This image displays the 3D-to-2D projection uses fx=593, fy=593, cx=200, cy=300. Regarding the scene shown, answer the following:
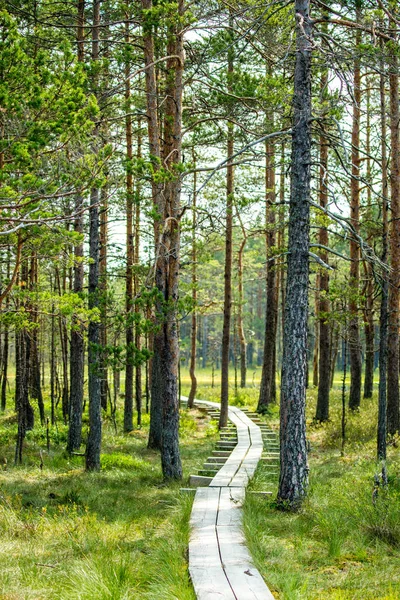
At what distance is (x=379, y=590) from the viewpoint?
553cm

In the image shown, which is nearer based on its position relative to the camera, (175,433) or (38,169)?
(38,169)

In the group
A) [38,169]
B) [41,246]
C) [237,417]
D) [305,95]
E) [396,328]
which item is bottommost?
[237,417]

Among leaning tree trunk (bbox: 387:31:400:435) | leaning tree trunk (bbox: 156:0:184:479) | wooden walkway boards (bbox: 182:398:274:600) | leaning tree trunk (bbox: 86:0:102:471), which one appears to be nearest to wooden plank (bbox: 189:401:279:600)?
wooden walkway boards (bbox: 182:398:274:600)

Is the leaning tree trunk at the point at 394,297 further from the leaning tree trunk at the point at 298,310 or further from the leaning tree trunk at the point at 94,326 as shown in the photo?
the leaning tree trunk at the point at 94,326

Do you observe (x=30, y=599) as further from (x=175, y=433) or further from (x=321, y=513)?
(x=175, y=433)

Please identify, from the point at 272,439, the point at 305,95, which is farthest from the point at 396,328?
the point at 305,95

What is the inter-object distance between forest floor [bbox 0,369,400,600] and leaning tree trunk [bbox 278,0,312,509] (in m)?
0.52

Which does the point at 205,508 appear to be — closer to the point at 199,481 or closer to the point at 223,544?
the point at 223,544

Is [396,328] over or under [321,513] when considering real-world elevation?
over

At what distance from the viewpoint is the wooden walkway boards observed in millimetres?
5234

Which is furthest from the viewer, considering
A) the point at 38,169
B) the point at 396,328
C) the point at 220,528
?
the point at 396,328

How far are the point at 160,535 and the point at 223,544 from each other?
1644mm

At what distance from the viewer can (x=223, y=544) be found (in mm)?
6586

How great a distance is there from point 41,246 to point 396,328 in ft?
28.9
